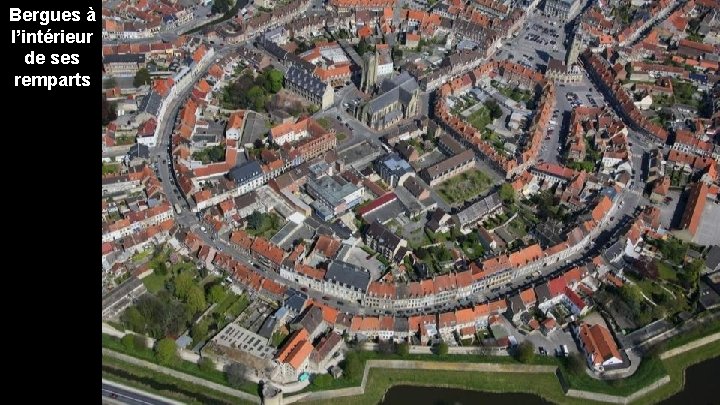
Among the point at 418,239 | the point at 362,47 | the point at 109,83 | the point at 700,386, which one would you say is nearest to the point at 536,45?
the point at 362,47

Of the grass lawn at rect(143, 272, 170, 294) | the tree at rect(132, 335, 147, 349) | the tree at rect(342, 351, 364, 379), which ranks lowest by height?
the tree at rect(132, 335, 147, 349)

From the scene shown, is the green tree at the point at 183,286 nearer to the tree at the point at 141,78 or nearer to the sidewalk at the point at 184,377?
the sidewalk at the point at 184,377

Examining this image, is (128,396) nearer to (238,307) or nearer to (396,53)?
(238,307)

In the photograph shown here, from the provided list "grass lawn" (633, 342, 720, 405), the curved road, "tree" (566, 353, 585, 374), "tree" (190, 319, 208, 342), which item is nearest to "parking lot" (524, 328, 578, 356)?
"tree" (566, 353, 585, 374)

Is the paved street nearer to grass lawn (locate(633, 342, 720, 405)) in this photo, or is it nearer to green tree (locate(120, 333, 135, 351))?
green tree (locate(120, 333, 135, 351))

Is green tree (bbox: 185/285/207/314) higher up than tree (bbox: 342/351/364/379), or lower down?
higher up

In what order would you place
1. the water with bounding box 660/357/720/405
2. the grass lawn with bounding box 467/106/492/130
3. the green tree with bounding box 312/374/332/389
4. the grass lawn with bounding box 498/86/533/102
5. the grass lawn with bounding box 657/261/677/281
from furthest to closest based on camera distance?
the grass lawn with bounding box 498/86/533/102, the grass lawn with bounding box 467/106/492/130, the grass lawn with bounding box 657/261/677/281, the water with bounding box 660/357/720/405, the green tree with bounding box 312/374/332/389

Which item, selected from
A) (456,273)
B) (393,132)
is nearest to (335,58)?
(393,132)

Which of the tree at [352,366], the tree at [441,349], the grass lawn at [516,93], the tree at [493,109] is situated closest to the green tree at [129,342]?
the tree at [352,366]
